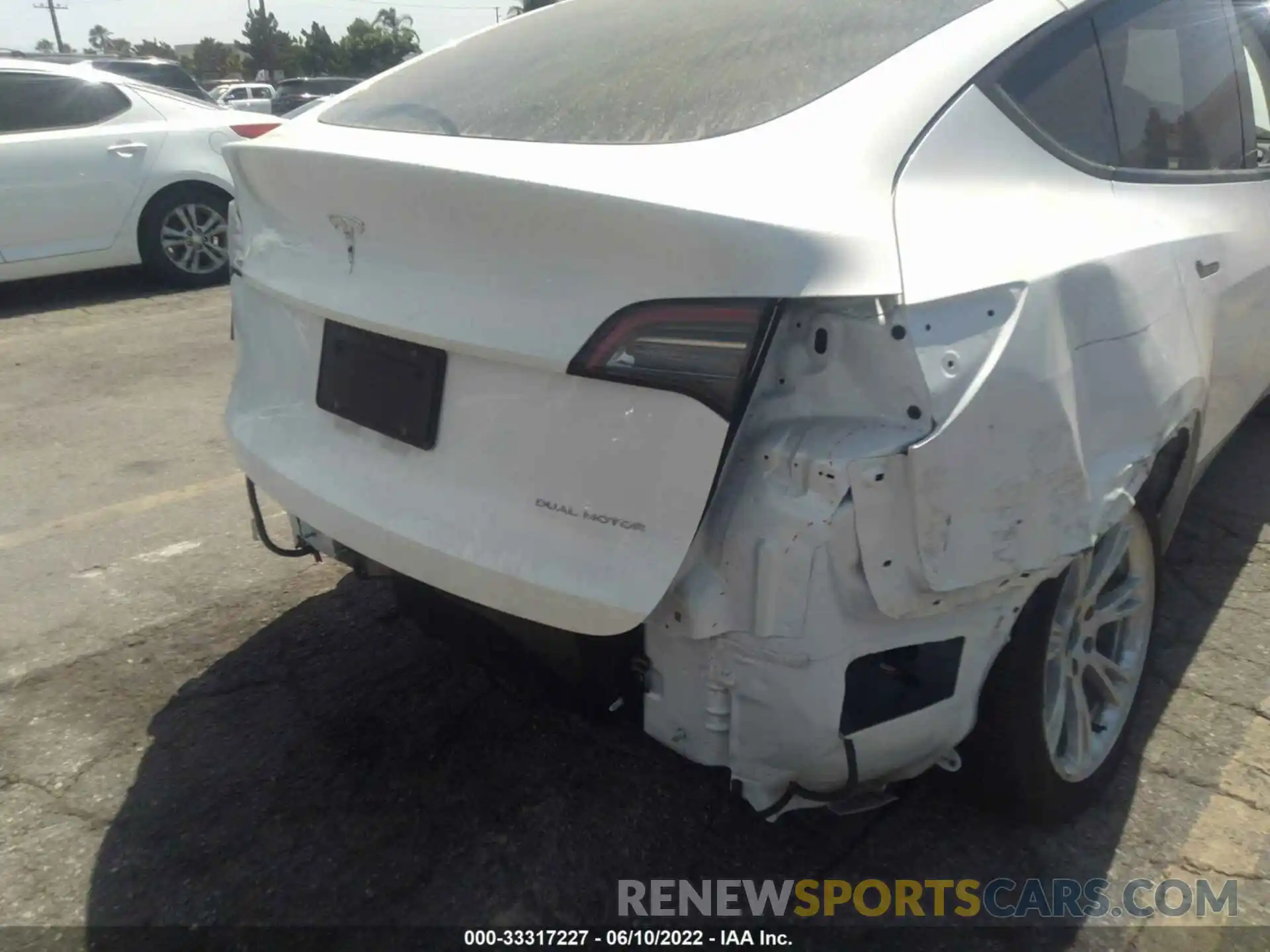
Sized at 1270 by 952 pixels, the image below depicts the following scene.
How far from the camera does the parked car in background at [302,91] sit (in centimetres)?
2831

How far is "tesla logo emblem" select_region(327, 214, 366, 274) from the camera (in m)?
2.07

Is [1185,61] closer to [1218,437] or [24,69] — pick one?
[1218,437]

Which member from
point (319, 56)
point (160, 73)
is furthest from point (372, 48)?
point (160, 73)

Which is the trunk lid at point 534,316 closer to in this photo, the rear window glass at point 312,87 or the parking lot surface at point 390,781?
the parking lot surface at point 390,781

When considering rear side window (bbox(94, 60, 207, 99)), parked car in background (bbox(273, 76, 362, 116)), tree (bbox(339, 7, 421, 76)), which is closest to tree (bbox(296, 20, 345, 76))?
tree (bbox(339, 7, 421, 76))

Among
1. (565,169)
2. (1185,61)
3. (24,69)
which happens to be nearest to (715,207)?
(565,169)

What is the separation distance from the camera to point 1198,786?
8.31 feet

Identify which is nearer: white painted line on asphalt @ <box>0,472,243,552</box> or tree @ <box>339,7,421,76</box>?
white painted line on asphalt @ <box>0,472,243,552</box>

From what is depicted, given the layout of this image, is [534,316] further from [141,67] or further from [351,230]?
[141,67]

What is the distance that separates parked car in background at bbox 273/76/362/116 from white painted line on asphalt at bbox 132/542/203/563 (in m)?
26.6

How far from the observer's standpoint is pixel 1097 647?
2594 mm

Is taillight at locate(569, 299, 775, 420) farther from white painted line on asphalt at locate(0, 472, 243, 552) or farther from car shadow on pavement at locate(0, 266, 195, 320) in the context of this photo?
car shadow on pavement at locate(0, 266, 195, 320)

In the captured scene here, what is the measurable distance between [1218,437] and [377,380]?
2344 mm

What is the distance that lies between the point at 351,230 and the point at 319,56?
208 feet
